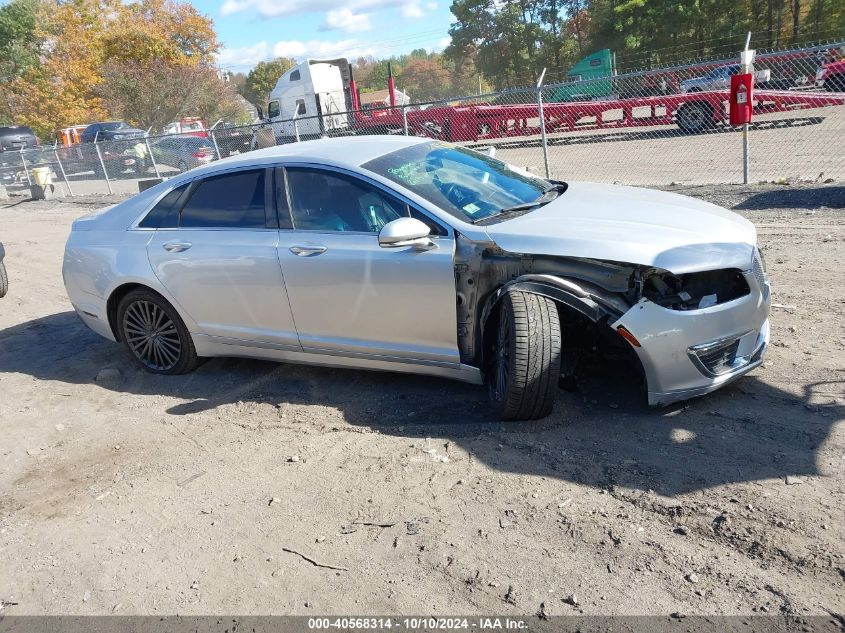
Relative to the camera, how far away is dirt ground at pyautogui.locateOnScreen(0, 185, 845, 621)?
299cm

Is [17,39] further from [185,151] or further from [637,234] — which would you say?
[637,234]

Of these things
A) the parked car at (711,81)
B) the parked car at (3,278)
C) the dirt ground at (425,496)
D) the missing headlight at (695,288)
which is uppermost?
the parked car at (711,81)

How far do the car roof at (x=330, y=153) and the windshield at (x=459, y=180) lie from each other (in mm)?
95

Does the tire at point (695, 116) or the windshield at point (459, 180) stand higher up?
the windshield at point (459, 180)

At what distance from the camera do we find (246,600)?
312 cm

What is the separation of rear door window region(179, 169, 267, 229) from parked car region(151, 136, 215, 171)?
603 inches

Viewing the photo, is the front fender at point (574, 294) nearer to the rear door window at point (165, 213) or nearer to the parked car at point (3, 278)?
the rear door window at point (165, 213)

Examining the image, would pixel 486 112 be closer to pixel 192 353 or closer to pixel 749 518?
pixel 192 353

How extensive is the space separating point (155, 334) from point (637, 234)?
3.72 metres

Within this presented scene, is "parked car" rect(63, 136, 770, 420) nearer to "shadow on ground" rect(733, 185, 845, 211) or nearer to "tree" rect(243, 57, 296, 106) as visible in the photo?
"shadow on ground" rect(733, 185, 845, 211)

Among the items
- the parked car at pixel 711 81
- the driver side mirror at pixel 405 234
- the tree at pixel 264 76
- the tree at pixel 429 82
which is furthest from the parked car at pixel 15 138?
the tree at pixel 264 76

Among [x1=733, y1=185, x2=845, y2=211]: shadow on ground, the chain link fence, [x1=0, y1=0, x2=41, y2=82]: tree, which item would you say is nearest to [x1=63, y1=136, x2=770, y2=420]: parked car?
[x1=733, y1=185, x2=845, y2=211]: shadow on ground

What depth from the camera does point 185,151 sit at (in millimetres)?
20156

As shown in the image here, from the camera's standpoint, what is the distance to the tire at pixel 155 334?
5.61 metres
